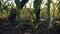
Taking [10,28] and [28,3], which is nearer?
[10,28]

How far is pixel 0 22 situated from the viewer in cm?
230

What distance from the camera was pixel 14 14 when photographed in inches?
93.7

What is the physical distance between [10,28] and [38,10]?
41 cm

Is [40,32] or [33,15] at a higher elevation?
[33,15]

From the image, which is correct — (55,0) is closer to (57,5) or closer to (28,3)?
(57,5)

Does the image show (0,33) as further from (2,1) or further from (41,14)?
(41,14)

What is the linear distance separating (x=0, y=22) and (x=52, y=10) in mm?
660

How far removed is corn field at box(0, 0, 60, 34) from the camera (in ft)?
7.35

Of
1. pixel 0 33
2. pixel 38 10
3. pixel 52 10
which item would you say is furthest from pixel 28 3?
pixel 0 33

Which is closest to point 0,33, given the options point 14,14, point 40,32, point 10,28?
point 10,28

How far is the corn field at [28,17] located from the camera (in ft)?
7.35

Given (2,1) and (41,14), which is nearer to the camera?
(2,1)

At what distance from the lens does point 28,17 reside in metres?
2.36

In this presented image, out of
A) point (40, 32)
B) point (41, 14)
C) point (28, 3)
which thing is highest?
point (28, 3)
